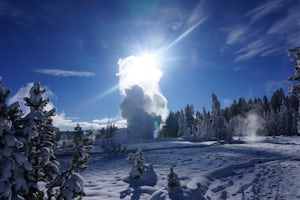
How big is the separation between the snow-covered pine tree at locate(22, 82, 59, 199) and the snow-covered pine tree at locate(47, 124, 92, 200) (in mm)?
166

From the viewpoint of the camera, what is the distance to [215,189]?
11312 mm

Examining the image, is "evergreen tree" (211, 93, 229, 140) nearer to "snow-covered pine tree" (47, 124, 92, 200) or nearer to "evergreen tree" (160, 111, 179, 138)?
"evergreen tree" (160, 111, 179, 138)

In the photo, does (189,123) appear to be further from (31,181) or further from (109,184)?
(31,181)

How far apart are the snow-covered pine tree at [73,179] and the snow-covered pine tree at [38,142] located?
166mm

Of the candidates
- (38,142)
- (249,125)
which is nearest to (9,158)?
(38,142)

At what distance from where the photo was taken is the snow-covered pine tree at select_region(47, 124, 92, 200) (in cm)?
466

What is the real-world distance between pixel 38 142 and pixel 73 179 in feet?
3.68

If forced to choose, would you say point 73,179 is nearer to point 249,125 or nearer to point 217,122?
point 217,122

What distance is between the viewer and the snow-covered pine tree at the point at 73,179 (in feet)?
15.3

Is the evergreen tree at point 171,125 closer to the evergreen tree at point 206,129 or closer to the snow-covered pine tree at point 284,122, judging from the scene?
the evergreen tree at point 206,129

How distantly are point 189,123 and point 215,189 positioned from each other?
83.0m

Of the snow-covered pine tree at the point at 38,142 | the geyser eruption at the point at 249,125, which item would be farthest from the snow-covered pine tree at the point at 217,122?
the snow-covered pine tree at the point at 38,142

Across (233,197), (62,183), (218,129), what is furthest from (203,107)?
(62,183)

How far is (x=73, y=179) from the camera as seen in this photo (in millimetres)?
4812
